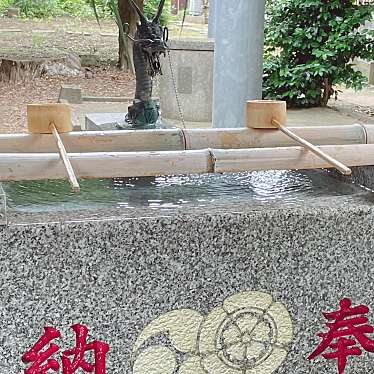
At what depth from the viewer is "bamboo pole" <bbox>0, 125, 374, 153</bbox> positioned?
5.87 ft

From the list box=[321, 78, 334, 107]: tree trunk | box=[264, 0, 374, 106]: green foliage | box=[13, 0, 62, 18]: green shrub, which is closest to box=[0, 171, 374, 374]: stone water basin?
box=[264, 0, 374, 106]: green foliage

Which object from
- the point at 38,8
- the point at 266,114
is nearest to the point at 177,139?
the point at 266,114

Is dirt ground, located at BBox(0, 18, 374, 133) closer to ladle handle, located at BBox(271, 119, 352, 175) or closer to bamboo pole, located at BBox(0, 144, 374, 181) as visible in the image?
ladle handle, located at BBox(271, 119, 352, 175)

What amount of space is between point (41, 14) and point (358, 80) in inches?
437

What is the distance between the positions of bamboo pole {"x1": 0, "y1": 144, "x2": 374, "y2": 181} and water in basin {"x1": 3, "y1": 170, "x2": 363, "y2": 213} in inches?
5.1

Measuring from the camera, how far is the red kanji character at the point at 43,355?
1526 mm

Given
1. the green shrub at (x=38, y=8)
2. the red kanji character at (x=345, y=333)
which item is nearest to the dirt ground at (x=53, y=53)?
the green shrub at (x=38, y=8)

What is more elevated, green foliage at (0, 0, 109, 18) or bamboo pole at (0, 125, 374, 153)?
green foliage at (0, 0, 109, 18)

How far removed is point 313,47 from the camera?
24.9 ft

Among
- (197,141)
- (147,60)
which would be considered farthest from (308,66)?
(197,141)

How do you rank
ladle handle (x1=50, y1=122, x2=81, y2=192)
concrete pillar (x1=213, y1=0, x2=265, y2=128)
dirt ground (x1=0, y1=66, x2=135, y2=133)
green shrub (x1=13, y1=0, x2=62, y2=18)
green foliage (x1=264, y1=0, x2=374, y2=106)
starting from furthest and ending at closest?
green shrub (x1=13, y1=0, x2=62, y2=18)
green foliage (x1=264, y1=0, x2=374, y2=106)
dirt ground (x1=0, y1=66, x2=135, y2=133)
concrete pillar (x1=213, y1=0, x2=265, y2=128)
ladle handle (x1=50, y1=122, x2=81, y2=192)

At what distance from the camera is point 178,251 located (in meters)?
1.57

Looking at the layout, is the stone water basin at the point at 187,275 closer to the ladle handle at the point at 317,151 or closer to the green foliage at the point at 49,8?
the ladle handle at the point at 317,151

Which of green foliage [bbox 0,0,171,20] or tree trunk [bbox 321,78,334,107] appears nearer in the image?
tree trunk [bbox 321,78,334,107]
